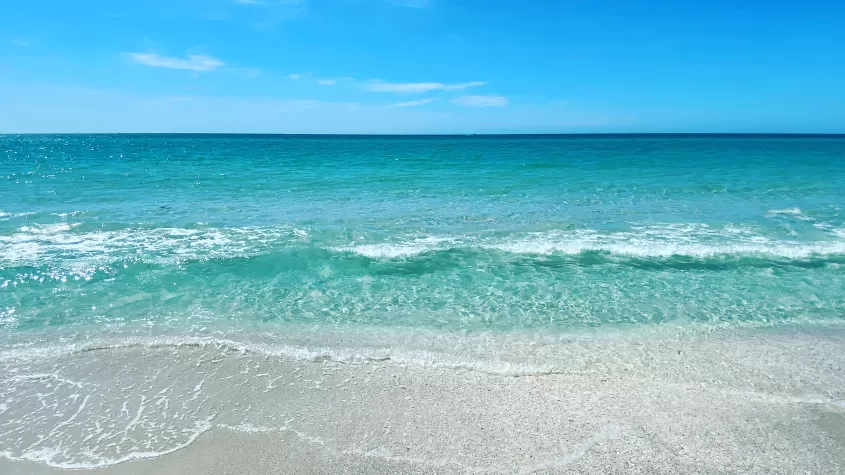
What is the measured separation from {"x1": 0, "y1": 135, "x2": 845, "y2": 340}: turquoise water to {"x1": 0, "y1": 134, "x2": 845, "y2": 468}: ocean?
0.06 metres

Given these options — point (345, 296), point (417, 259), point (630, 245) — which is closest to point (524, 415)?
point (345, 296)

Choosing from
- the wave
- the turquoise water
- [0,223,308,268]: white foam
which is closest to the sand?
the turquoise water

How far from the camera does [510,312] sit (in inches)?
313

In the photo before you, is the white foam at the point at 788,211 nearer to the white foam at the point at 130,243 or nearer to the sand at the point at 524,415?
the sand at the point at 524,415

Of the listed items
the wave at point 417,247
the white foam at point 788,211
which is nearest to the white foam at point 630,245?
the wave at point 417,247

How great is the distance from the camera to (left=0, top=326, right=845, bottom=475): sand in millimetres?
4559

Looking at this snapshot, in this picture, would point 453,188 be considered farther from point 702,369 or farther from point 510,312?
point 702,369

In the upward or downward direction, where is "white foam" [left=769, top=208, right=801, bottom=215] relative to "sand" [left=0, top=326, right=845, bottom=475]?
upward

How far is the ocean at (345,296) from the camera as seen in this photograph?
221 inches

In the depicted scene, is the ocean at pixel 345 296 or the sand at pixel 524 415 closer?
the sand at pixel 524 415

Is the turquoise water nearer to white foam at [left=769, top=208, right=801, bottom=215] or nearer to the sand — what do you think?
white foam at [left=769, top=208, right=801, bottom=215]

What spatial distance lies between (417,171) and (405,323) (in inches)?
995

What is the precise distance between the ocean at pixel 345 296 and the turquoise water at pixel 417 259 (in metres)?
0.06

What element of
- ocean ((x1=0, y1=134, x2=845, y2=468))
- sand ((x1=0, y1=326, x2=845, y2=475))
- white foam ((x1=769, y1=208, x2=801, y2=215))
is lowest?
sand ((x1=0, y1=326, x2=845, y2=475))
